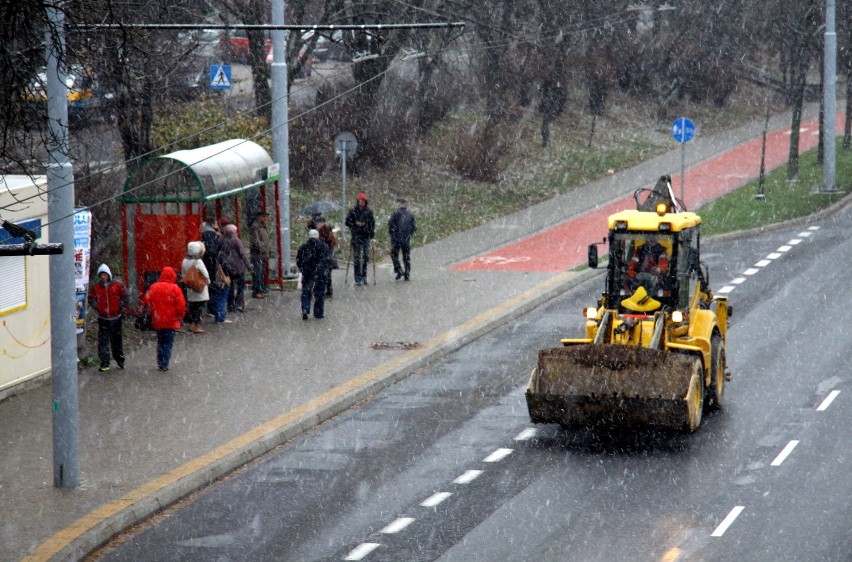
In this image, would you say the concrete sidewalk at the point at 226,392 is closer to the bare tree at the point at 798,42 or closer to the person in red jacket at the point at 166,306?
the person in red jacket at the point at 166,306

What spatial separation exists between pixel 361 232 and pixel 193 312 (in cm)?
517

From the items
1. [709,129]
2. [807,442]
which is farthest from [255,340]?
[709,129]

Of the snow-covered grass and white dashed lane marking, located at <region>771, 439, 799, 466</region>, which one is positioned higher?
the snow-covered grass

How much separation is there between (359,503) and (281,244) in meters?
12.8

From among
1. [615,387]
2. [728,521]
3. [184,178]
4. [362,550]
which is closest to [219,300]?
[184,178]

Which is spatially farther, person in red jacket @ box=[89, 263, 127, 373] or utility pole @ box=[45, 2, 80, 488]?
person in red jacket @ box=[89, 263, 127, 373]

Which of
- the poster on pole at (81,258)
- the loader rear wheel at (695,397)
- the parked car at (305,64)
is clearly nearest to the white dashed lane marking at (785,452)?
the loader rear wheel at (695,397)

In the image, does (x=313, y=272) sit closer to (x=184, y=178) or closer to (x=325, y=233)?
(x=325, y=233)

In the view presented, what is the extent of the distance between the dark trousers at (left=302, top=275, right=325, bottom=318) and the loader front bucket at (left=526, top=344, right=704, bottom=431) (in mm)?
8149

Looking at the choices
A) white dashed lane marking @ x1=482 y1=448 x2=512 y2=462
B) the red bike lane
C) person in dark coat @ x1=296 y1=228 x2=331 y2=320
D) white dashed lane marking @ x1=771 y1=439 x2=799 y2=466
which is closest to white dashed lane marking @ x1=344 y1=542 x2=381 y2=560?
white dashed lane marking @ x1=482 y1=448 x2=512 y2=462

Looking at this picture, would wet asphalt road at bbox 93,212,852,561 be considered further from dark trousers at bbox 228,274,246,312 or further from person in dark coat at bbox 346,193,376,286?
person in dark coat at bbox 346,193,376,286

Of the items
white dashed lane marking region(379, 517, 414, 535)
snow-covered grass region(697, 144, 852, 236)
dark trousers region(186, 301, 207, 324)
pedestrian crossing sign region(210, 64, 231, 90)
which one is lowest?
white dashed lane marking region(379, 517, 414, 535)

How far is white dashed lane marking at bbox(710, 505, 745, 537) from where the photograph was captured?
12.5m

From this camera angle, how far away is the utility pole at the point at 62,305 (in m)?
13.4
